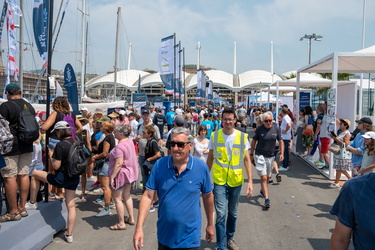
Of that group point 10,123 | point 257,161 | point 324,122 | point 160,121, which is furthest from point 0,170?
point 160,121

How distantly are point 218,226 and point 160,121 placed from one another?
9653 mm

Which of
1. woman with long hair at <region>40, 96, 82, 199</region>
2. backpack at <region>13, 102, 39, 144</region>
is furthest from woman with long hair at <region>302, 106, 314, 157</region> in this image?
backpack at <region>13, 102, 39, 144</region>

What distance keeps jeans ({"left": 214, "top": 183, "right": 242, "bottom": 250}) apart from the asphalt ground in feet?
1.22

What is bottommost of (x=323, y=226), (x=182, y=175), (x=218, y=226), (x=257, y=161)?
(x=323, y=226)

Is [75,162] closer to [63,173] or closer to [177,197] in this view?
[63,173]

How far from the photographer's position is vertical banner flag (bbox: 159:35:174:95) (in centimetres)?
1908

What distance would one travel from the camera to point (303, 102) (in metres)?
16.3

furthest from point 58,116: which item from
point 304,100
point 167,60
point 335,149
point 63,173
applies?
point 167,60

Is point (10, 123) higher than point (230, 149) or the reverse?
higher

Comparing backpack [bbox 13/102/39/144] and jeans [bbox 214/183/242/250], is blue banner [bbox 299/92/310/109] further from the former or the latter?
backpack [bbox 13/102/39/144]

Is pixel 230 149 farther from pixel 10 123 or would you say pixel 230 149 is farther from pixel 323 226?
pixel 10 123

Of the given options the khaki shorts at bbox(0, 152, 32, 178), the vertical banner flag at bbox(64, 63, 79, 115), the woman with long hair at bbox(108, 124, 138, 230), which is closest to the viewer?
the khaki shorts at bbox(0, 152, 32, 178)

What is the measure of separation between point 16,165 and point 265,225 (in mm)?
3796

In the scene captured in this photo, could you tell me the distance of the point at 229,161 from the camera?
4.57m
